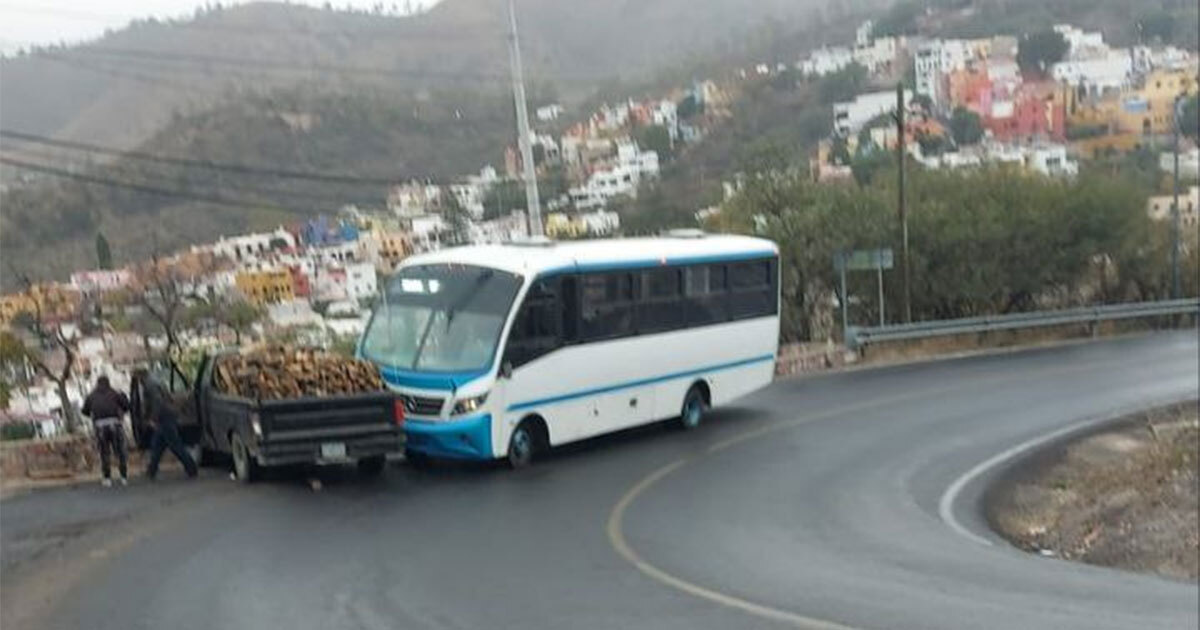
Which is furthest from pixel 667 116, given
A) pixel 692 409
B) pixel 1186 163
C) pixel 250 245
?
pixel 1186 163

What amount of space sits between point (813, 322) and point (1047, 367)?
8530 millimetres

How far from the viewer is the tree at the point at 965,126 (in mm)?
53344

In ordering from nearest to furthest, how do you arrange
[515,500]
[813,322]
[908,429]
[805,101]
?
1. [515,500]
2. [908,429]
3. [813,322]
4. [805,101]

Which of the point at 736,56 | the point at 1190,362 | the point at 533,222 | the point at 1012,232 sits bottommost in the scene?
Result: the point at 1190,362

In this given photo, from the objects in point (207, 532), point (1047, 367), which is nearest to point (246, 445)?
point (207, 532)

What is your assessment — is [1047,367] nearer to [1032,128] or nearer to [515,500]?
[515,500]

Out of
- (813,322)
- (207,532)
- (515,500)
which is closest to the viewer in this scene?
(207,532)

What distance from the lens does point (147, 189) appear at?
2250 cm

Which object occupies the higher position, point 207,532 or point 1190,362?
point 207,532

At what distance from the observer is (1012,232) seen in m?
40.8

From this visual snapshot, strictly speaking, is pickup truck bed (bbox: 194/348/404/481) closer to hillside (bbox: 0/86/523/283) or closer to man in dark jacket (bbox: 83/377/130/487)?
man in dark jacket (bbox: 83/377/130/487)

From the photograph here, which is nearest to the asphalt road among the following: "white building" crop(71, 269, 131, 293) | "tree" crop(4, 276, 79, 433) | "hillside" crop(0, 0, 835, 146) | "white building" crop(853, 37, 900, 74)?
"tree" crop(4, 276, 79, 433)

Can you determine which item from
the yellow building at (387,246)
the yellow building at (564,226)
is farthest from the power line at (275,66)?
the yellow building at (387,246)

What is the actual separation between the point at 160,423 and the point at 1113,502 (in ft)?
37.7
